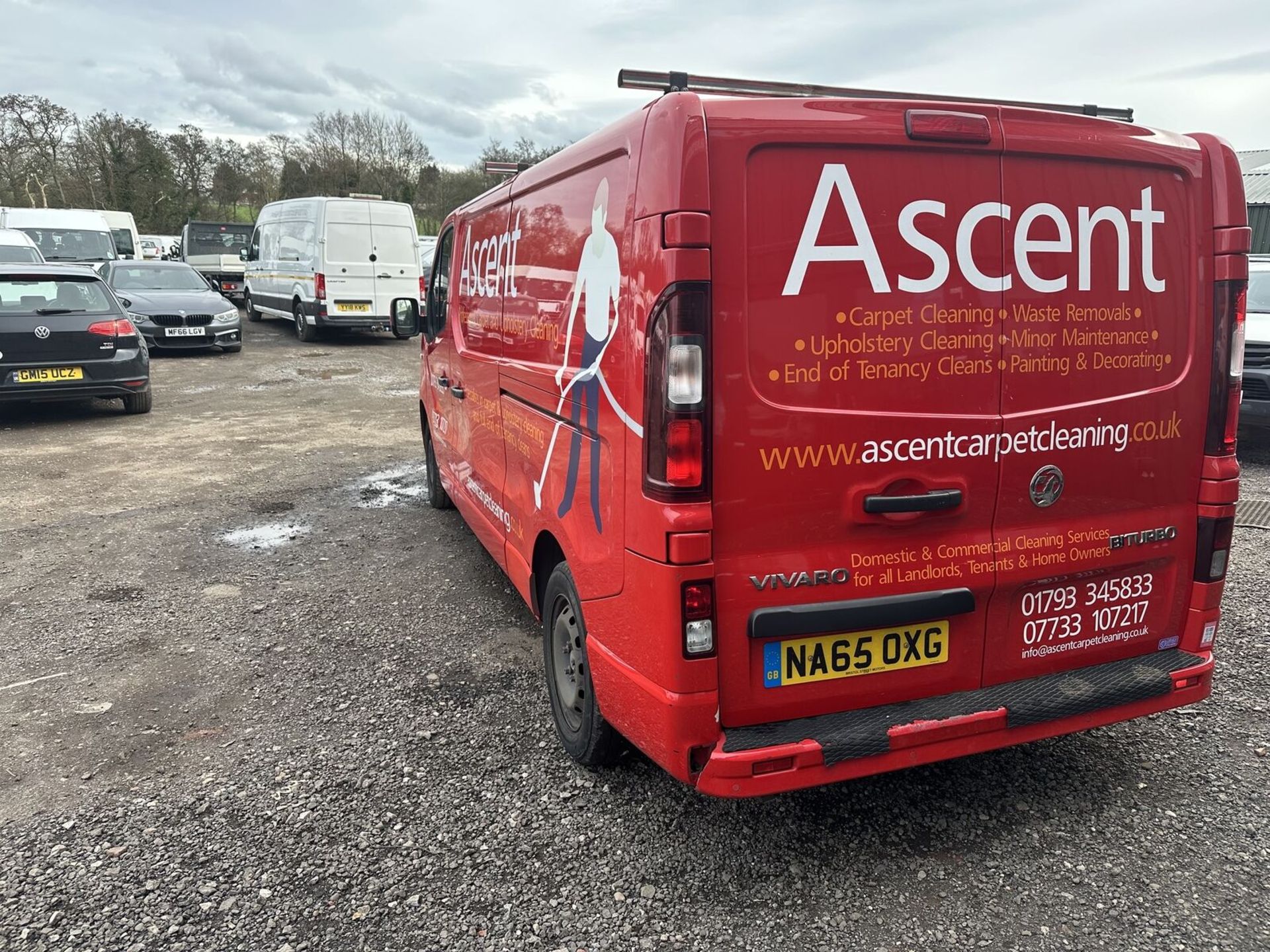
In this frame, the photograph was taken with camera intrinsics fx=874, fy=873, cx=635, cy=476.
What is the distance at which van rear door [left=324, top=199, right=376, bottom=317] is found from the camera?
15.5 m

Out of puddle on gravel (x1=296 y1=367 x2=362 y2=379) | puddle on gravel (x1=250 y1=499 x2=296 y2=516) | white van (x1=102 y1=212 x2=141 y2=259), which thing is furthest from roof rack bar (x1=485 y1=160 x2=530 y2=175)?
white van (x1=102 y1=212 x2=141 y2=259)

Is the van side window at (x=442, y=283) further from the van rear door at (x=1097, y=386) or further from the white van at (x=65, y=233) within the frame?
the white van at (x=65, y=233)

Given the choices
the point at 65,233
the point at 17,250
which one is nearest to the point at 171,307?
the point at 17,250

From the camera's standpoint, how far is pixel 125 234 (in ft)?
80.4

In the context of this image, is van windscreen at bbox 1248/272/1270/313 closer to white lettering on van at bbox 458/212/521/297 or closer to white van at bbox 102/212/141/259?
white lettering on van at bbox 458/212/521/297

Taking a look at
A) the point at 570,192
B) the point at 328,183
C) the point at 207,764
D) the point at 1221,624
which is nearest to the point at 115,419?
the point at 207,764

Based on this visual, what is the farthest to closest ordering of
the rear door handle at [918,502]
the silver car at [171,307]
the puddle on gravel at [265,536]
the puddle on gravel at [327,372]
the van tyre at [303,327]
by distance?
the van tyre at [303,327] < the silver car at [171,307] < the puddle on gravel at [327,372] < the puddle on gravel at [265,536] < the rear door handle at [918,502]

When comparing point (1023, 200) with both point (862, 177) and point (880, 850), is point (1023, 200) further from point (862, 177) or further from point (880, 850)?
point (880, 850)

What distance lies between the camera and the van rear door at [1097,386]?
2.52 meters

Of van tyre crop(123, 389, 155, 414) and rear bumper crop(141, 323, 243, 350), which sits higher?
rear bumper crop(141, 323, 243, 350)

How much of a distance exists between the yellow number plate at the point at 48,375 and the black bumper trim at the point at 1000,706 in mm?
9137

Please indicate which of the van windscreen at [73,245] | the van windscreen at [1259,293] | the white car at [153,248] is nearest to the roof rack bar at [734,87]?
the van windscreen at [1259,293]

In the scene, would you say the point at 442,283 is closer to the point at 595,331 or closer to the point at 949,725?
the point at 595,331

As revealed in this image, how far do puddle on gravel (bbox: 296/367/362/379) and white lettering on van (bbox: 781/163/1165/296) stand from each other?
39.2 feet
